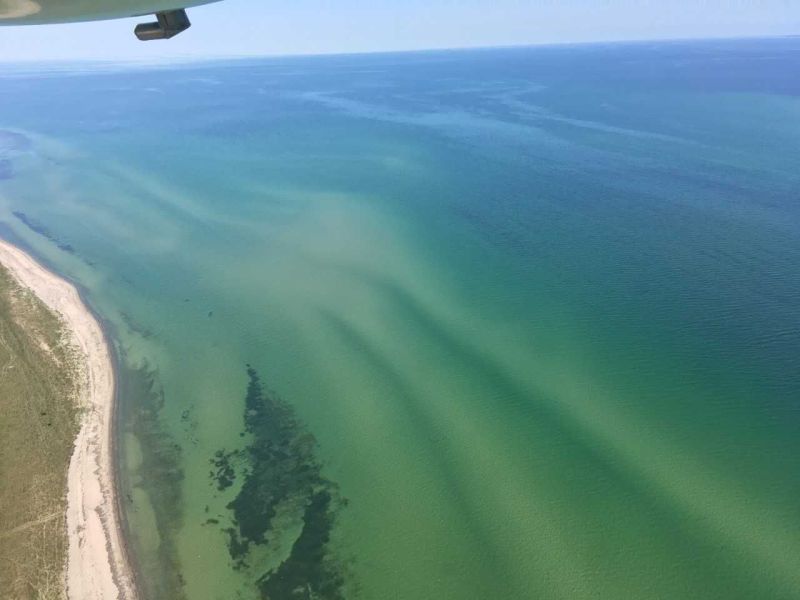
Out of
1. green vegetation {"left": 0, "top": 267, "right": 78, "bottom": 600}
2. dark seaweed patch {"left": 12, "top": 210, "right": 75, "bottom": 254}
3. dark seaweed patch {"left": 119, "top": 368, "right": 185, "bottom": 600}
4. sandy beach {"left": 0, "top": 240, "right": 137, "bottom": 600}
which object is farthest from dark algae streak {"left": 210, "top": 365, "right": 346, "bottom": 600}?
dark seaweed patch {"left": 12, "top": 210, "right": 75, "bottom": 254}

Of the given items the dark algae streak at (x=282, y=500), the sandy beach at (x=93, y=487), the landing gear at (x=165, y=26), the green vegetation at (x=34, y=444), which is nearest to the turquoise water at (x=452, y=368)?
the dark algae streak at (x=282, y=500)

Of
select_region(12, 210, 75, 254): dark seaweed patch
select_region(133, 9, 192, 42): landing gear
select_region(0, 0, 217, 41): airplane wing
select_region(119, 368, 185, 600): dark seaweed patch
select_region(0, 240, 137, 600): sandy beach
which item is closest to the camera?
select_region(0, 0, 217, 41): airplane wing

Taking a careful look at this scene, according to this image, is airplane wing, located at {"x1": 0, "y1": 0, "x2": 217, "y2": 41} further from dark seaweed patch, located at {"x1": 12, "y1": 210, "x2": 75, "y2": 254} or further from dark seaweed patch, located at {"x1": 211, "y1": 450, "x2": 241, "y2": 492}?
dark seaweed patch, located at {"x1": 12, "y1": 210, "x2": 75, "y2": 254}

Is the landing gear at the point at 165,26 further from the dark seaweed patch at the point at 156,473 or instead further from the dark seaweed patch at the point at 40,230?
the dark seaweed patch at the point at 40,230

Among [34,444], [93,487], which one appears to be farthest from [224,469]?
[34,444]

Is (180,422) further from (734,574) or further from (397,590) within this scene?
(734,574)

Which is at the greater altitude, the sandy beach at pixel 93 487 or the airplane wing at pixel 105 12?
the airplane wing at pixel 105 12

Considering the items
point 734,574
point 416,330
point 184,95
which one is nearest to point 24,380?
point 416,330
